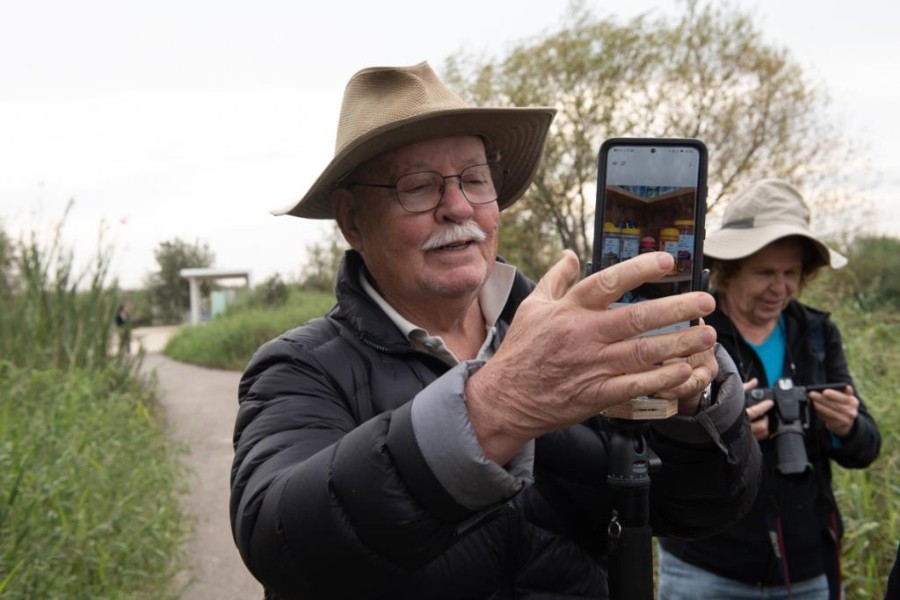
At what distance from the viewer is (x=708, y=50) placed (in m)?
15.8

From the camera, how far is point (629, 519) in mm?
1373

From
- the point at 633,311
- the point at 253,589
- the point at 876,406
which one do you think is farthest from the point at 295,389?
the point at 876,406

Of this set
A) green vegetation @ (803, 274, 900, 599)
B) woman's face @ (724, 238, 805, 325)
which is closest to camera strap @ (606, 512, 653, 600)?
woman's face @ (724, 238, 805, 325)

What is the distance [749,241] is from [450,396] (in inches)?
82.1

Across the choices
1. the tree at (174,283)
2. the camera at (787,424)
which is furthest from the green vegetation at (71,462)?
the tree at (174,283)

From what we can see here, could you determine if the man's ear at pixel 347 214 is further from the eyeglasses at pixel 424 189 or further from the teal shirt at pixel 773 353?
the teal shirt at pixel 773 353

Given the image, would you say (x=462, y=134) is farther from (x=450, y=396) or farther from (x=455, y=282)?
(x=450, y=396)

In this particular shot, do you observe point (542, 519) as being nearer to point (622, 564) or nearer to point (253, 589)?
point (622, 564)

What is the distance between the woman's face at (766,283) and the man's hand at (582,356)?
1.90 meters

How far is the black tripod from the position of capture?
134 centimetres

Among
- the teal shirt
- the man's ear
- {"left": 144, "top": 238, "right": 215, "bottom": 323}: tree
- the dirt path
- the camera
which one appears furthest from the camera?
{"left": 144, "top": 238, "right": 215, "bottom": 323}: tree

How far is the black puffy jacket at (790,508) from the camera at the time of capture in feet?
8.85

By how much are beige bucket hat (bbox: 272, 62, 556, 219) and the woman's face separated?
3.94ft

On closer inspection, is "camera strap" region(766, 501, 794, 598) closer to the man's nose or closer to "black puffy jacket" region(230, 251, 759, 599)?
"black puffy jacket" region(230, 251, 759, 599)
